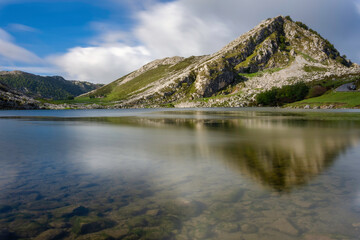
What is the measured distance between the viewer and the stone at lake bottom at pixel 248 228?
7.64 metres

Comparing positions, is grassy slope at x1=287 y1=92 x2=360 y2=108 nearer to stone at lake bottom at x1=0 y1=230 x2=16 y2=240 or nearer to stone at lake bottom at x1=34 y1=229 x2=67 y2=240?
stone at lake bottom at x1=34 y1=229 x2=67 y2=240

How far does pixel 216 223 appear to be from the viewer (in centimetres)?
816

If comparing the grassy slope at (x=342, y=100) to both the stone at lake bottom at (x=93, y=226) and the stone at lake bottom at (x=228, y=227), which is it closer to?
the stone at lake bottom at (x=228, y=227)

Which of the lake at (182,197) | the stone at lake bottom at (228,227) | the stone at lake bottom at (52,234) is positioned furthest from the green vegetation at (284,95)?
the stone at lake bottom at (52,234)

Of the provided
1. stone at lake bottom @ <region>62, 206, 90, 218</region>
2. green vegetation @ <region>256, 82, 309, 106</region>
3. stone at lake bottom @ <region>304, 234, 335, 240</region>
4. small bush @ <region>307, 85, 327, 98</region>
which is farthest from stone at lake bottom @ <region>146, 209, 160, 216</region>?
small bush @ <region>307, 85, 327, 98</region>

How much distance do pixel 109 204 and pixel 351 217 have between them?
28.2 feet

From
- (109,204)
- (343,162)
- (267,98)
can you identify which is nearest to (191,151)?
(343,162)

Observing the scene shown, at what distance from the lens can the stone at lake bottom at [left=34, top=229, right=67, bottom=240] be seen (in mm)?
7359

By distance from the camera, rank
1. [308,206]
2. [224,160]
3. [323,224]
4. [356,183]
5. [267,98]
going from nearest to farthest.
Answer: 1. [323,224]
2. [308,206]
3. [356,183]
4. [224,160]
5. [267,98]

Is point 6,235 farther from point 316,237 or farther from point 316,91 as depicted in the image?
point 316,91

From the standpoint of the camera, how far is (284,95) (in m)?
189

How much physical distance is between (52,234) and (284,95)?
200 m

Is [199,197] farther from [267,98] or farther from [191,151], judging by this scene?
[267,98]

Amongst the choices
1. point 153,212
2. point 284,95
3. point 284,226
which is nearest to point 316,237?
point 284,226
